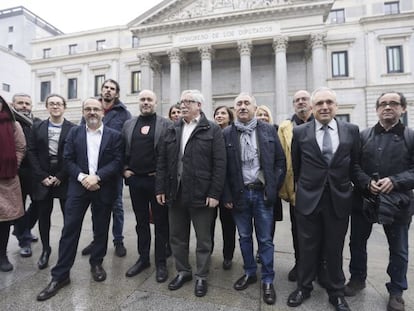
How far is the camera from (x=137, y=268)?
3916mm

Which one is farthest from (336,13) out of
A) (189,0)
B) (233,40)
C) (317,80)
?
(189,0)

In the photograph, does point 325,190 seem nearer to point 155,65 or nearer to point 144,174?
point 144,174

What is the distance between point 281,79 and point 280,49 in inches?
102

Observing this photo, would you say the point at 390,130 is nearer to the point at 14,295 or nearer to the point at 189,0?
the point at 14,295

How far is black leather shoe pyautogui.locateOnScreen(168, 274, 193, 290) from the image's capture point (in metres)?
3.47

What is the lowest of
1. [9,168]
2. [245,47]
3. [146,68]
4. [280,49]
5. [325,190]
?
[325,190]

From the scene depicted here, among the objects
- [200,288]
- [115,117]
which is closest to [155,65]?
[115,117]

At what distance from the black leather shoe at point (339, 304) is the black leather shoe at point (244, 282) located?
93 centimetres

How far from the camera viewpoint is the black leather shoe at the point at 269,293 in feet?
10.5

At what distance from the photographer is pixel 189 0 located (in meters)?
27.3

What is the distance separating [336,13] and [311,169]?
29.4 metres

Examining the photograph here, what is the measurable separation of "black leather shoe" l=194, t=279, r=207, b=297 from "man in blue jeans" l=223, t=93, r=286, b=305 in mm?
389

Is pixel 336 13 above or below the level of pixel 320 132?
above

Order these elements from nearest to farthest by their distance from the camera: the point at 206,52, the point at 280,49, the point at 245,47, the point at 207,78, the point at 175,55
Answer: the point at 280,49, the point at 245,47, the point at 207,78, the point at 206,52, the point at 175,55
